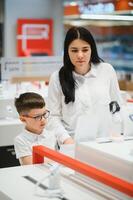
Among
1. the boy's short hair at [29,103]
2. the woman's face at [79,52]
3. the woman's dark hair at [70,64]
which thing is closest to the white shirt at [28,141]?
the boy's short hair at [29,103]

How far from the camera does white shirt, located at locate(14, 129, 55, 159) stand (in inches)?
94.3

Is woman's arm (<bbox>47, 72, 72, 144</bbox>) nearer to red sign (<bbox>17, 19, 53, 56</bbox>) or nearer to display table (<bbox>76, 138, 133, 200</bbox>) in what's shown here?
display table (<bbox>76, 138, 133, 200</bbox>)

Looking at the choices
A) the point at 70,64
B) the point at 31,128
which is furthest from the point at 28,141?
the point at 70,64

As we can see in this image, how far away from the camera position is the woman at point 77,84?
8.72ft

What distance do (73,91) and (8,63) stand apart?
176 centimetres

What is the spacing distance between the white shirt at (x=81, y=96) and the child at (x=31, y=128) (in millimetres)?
185

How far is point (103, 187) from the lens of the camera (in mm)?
1723

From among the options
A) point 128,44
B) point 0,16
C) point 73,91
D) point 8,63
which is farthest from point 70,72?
point 0,16

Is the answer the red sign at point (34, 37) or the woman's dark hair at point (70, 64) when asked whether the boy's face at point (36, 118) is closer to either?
the woman's dark hair at point (70, 64)

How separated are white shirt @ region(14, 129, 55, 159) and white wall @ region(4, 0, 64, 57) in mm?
5615

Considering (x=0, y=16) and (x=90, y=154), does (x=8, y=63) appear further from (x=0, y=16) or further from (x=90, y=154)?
(x=0, y=16)

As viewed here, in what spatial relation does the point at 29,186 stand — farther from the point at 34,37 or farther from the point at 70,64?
the point at 34,37

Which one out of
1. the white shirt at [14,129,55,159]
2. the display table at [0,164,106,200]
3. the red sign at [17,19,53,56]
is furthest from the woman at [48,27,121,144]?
the red sign at [17,19,53,56]

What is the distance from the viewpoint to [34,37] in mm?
8078
